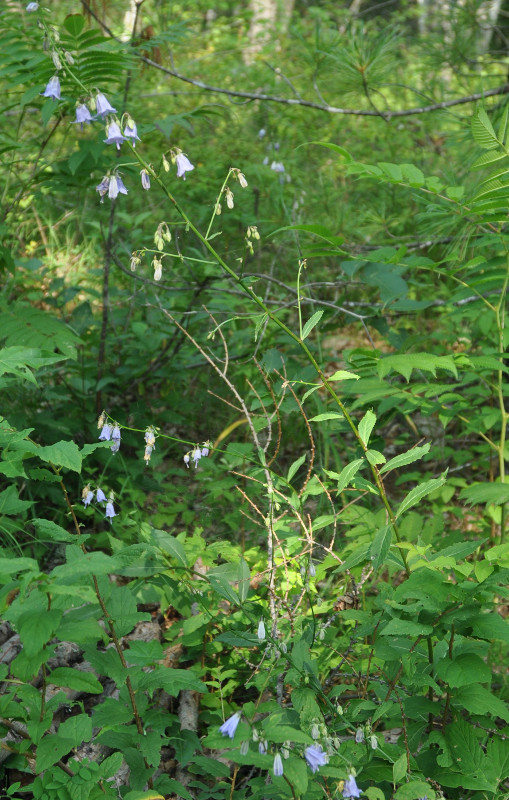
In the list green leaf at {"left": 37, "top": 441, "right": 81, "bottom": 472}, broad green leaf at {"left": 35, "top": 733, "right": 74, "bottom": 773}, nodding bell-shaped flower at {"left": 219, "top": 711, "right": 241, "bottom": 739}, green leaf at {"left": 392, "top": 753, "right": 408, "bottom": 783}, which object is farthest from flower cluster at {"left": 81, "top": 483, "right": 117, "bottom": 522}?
green leaf at {"left": 392, "top": 753, "right": 408, "bottom": 783}

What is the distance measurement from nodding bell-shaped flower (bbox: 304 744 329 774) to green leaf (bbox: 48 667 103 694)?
1.52 feet

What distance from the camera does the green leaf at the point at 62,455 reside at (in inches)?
60.6

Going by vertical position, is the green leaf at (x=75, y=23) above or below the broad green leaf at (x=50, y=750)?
above

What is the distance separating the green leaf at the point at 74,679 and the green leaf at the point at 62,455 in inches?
16.9

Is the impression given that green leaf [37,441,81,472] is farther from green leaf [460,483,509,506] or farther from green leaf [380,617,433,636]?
green leaf [460,483,509,506]

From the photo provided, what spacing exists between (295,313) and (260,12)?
338 inches

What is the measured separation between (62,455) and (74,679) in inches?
18.9

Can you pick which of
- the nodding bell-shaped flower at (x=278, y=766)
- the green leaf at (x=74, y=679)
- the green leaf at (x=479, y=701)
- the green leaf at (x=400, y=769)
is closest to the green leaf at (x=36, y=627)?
the green leaf at (x=74, y=679)

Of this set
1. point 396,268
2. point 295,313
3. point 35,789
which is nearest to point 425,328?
point 295,313

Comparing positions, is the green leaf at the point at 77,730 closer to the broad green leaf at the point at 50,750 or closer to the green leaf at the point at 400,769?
the broad green leaf at the point at 50,750

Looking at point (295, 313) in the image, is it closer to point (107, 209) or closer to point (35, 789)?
point (107, 209)

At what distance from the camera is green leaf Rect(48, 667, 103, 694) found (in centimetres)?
145

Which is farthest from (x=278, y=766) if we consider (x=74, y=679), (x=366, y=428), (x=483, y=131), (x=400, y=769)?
(x=483, y=131)

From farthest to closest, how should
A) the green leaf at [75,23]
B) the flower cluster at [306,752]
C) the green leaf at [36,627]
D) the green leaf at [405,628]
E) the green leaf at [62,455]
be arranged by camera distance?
the green leaf at [75,23] → the green leaf at [62,455] → the green leaf at [405,628] → the flower cluster at [306,752] → the green leaf at [36,627]
